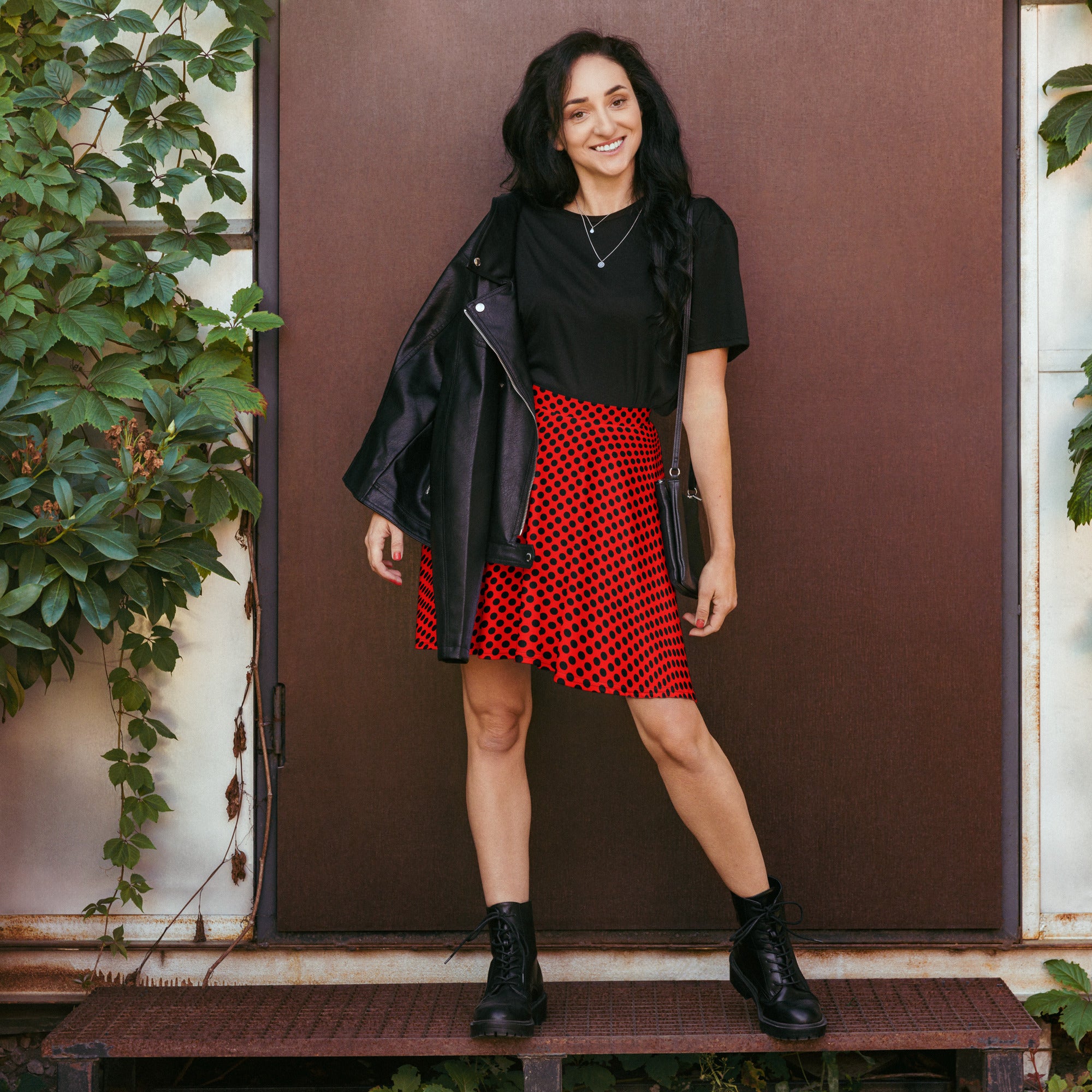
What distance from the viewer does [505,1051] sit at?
1964mm

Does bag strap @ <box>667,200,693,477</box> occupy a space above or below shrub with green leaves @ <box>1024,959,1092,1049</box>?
above

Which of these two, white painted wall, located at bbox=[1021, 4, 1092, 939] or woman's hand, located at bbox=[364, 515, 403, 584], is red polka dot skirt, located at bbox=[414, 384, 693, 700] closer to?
woman's hand, located at bbox=[364, 515, 403, 584]

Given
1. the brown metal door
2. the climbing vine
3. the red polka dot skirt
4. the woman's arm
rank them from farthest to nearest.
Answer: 1. the brown metal door
2. the climbing vine
3. the woman's arm
4. the red polka dot skirt

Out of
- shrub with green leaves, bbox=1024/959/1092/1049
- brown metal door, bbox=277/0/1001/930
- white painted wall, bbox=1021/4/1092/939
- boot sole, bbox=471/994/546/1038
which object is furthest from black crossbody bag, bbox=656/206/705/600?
shrub with green leaves, bbox=1024/959/1092/1049

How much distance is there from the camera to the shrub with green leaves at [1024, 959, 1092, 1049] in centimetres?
228

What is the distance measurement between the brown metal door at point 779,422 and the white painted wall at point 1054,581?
92 mm

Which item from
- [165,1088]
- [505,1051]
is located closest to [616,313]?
[505,1051]

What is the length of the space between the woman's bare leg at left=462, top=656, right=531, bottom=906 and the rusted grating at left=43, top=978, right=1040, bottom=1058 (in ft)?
1.02

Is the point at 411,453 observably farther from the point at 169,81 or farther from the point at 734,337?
the point at 169,81

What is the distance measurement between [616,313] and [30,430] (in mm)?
1221

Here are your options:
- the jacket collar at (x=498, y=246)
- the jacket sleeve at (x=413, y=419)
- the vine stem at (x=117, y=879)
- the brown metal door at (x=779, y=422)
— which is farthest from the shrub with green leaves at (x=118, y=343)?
the jacket collar at (x=498, y=246)

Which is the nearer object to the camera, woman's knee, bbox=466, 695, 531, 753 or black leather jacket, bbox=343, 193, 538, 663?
black leather jacket, bbox=343, 193, 538, 663

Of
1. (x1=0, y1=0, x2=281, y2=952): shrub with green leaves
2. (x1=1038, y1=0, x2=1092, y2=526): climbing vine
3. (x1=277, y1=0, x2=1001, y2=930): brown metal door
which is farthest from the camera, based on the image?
(x1=277, y1=0, x2=1001, y2=930): brown metal door

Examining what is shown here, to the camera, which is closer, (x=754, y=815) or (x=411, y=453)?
(x=411, y=453)
